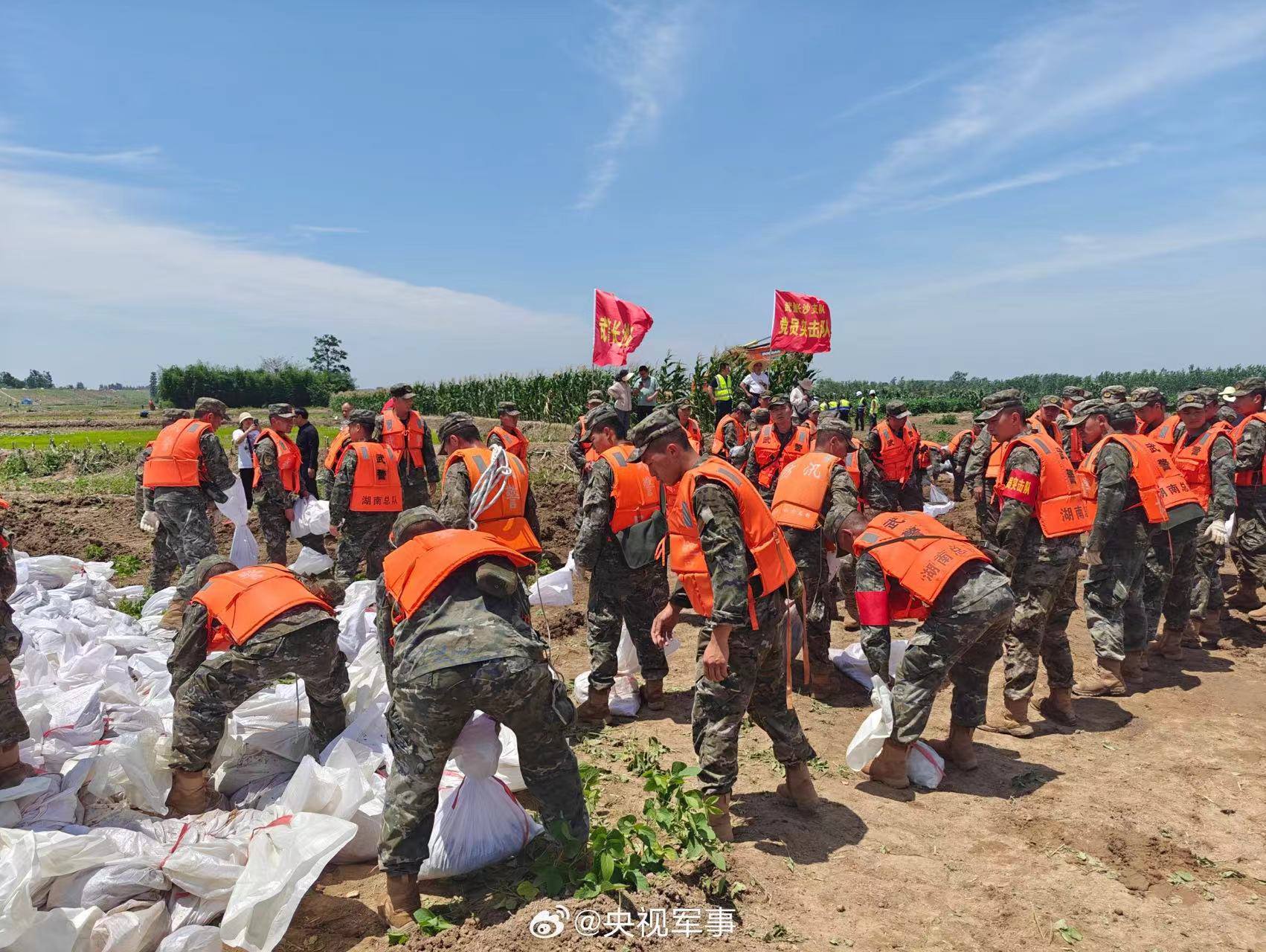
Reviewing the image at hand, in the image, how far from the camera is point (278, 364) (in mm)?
52000

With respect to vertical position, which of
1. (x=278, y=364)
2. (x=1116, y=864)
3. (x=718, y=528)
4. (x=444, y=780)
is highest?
(x=278, y=364)

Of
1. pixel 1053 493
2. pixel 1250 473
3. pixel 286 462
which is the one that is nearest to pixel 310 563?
pixel 286 462

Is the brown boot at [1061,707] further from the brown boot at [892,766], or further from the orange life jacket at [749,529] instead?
the orange life jacket at [749,529]

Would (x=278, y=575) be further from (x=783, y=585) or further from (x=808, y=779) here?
(x=808, y=779)

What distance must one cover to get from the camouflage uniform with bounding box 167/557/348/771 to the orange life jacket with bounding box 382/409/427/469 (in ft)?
15.2

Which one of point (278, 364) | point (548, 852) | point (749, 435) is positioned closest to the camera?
point (548, 852)

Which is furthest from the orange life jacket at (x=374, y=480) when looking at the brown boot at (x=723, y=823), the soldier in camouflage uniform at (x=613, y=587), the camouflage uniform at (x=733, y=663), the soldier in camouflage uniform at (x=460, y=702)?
the brown boot at (x=723, y=823)

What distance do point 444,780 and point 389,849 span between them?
62 centimetres

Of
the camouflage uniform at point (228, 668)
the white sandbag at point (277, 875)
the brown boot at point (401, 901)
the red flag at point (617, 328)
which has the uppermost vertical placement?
the red flag at point (617, 328)

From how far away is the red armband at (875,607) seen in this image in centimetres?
423

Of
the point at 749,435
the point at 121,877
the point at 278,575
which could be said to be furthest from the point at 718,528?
the point at 749,435

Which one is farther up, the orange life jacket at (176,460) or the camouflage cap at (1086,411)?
the camouflage cap at (1086,411)

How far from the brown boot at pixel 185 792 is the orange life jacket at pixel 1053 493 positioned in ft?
17.4

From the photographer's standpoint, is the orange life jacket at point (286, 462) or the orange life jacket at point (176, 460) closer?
the orange life jacket at point (176, 460)
